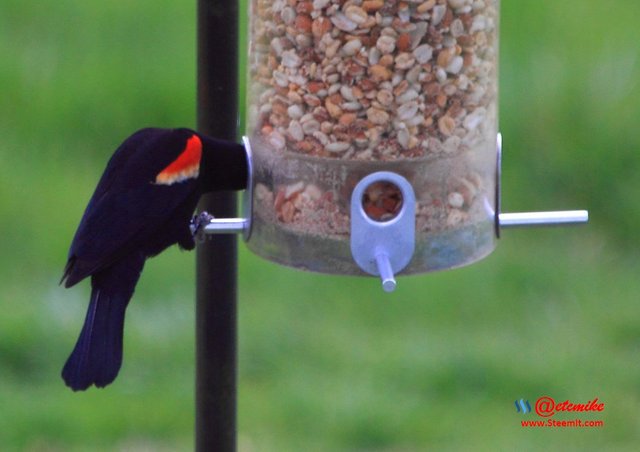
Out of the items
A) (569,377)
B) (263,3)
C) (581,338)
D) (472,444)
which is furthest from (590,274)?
(263,3)

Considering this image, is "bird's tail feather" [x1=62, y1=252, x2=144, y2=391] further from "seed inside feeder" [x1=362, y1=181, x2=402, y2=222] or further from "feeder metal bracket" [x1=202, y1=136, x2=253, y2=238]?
"seed inside feeder" [x1=362, y1=181, x2=402, y2=222]

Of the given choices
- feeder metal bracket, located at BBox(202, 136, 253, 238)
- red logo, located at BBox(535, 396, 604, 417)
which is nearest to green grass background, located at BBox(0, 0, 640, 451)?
red logo, located at BBox(535, 396, 604, 417)

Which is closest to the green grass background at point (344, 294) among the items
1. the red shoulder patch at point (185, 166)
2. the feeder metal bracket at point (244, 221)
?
the feeder metal bracket at point (244, 221)

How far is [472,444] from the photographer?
442 centimetres

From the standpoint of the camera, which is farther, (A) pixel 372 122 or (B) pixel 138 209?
(B) pixel 138 209

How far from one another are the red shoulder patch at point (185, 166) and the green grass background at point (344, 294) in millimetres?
1684

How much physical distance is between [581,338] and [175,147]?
8.16 feet

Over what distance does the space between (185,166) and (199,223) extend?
0.60 feet

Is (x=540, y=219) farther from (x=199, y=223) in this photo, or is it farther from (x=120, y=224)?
(x=120, y=224)

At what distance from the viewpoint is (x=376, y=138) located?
2.77 metres

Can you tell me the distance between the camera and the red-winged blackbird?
2.81 meters

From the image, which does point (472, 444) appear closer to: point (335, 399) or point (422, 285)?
point (335, 399)

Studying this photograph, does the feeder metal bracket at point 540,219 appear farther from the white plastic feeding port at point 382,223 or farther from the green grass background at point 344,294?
the green grass background at point 344,294

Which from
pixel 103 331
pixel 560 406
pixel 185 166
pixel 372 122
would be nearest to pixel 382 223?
pixel 372 122
